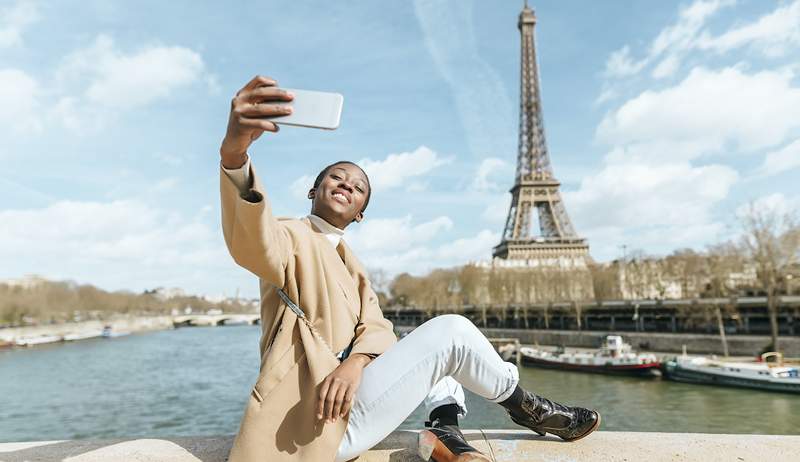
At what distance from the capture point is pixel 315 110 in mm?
1232

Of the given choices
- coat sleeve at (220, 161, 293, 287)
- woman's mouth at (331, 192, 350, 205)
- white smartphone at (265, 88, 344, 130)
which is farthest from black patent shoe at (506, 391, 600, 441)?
white smartphone at (265, 88, 344, 130)

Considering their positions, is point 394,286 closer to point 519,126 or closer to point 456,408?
point 519,126

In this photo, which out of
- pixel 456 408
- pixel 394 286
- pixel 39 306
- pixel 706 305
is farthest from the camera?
pixel 394 286

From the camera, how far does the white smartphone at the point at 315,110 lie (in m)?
1.22

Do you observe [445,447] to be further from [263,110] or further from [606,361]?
[606,361]

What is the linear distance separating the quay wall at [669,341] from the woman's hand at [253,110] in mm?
23542

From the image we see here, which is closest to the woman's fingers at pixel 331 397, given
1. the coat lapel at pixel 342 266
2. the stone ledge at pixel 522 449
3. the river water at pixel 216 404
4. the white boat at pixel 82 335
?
the coat lapel at pixel 342 266

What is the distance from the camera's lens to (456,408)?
196 cm

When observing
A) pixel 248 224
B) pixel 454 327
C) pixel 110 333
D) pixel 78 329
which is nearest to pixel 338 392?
pixel 454 327

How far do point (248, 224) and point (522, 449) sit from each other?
1.28 meters

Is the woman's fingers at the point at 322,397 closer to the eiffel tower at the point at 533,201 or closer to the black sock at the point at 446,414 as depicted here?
the black sock at the point at 446,414

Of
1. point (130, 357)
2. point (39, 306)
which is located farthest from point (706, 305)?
point (39, 306)

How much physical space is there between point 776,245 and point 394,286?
151 ft

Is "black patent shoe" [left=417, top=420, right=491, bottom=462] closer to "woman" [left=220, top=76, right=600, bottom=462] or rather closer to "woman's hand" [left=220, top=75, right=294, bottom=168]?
"woman" [left=220, top=76, right=600, bottom=462]
